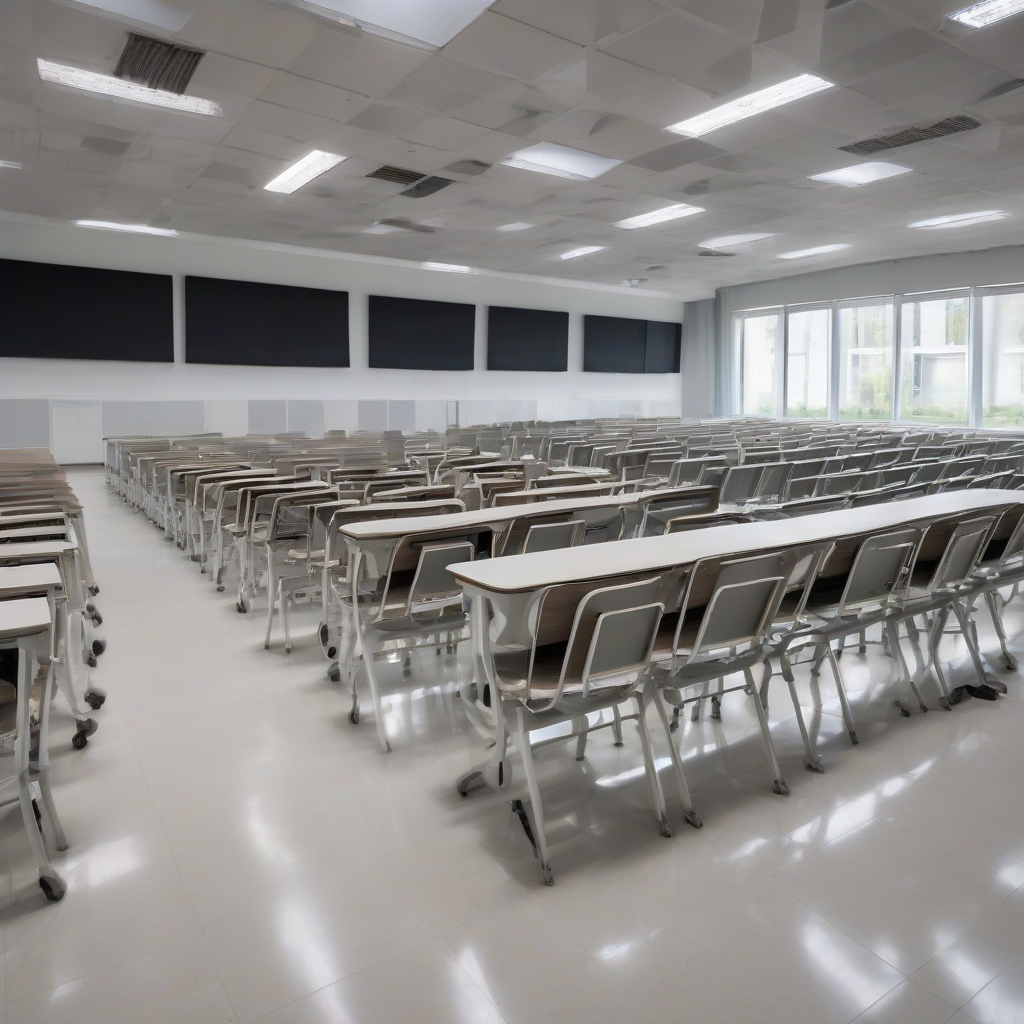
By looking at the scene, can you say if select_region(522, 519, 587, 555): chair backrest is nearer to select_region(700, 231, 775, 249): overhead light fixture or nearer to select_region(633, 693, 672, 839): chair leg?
select_region(633, 693, 672, 839): chair leg

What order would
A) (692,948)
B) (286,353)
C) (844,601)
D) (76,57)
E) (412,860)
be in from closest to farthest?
(692,948) → (412,860) → (844,601) → (76,57) → (286,353)

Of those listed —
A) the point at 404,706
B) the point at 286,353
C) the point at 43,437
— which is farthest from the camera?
the point at 286,353

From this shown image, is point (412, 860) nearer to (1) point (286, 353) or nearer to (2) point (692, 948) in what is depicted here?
(2) point (692, 948)

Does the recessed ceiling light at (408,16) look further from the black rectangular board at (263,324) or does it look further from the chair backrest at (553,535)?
the black rectangular board at (263,324)

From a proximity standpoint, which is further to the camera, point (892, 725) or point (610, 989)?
point (892, 725)

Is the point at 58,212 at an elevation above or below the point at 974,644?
above

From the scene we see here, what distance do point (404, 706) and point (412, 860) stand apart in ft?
3.82

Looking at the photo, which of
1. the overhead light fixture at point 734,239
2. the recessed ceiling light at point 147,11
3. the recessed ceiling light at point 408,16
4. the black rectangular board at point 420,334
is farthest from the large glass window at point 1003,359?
the recessed ceiling light at point 147,11

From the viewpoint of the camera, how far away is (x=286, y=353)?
15727mm

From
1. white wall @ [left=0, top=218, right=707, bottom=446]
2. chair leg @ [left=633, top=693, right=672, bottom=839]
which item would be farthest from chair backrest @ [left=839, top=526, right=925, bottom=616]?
white wall @ [left=0, top=218, right=707, bottom=446]

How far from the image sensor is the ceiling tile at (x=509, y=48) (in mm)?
5652

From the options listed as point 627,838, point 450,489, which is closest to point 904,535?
point 627,838

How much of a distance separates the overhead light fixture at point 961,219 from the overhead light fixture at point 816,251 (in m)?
1.85

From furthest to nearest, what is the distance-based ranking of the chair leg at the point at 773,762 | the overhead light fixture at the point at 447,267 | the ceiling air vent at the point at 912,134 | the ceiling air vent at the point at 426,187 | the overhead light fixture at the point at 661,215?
the overhead light fixture at the point at 447,267, the overhead light fixture at the point at 661,215, the ceiling air vent at the point at 426,187, the ceiling air vent at the point at 912,134, the chair leg at the point at 773,762
